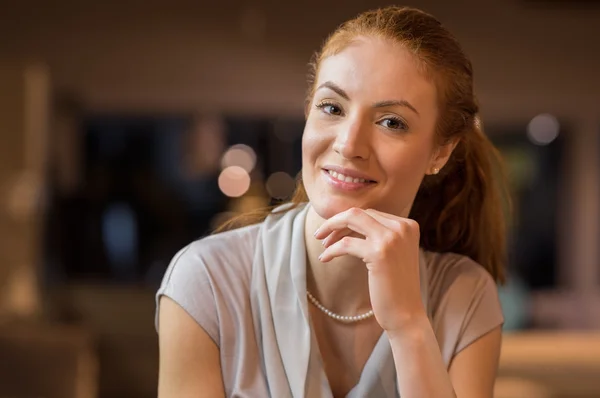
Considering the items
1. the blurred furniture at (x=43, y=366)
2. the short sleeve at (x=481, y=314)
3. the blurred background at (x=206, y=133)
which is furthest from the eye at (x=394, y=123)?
the blurred background at (x=206, y=133)

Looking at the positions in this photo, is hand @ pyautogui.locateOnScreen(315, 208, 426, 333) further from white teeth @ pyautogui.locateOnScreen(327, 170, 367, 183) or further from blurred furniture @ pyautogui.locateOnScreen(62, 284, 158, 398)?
blurred furniture @ pyautogui.locateOnScreen(62, 284, 158, 398)

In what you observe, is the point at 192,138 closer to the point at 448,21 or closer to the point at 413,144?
the point at 448,21

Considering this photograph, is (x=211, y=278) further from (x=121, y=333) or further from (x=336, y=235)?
(x=121, y=333)

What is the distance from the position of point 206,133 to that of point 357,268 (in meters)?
4.12

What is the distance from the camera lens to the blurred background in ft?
17.3

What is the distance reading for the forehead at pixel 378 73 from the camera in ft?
4.12

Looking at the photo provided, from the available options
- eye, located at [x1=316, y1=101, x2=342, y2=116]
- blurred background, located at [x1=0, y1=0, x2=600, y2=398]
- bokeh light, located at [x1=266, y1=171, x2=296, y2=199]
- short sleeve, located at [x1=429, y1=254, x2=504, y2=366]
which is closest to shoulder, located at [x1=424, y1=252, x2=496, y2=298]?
short sleeve, located at [x1=429, y1=254, x2=504, y2=366]

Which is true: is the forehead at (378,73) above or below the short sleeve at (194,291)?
above

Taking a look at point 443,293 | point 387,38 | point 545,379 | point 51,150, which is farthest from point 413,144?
point 51,150

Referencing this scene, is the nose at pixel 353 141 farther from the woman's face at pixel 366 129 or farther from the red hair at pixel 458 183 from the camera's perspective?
the red hair at pixel 458 183

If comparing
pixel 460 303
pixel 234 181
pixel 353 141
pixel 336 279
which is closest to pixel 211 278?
pixel 336 279

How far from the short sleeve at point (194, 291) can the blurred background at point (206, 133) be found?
13.0ft

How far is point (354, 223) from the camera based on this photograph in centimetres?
121

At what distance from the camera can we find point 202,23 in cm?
529
